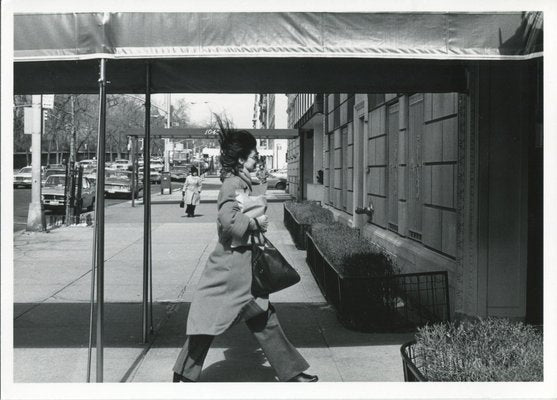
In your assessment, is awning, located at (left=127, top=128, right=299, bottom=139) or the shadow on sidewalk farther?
awning, located at (left=127, top=128, right=299, bottom=139)

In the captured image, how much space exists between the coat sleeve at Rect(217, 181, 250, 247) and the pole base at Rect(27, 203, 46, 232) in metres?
13.6

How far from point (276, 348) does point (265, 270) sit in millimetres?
590

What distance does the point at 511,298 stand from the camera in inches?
262

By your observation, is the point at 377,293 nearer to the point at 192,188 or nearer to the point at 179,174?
the point at 192,188

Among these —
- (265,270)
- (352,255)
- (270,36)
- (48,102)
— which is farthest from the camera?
(48,102)

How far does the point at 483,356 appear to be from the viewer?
3936mm

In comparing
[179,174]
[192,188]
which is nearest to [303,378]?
[192,188]

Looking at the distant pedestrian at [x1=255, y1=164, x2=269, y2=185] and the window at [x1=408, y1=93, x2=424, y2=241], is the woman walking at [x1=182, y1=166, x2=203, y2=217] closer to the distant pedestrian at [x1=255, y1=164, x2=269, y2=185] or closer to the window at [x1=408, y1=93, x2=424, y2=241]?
the distant pedestrian at [x1=255, y1=164, x2=269, y2=185]

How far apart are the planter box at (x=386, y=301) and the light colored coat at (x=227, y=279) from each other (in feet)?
7.32

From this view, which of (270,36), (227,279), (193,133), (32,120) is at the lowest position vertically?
(227,279)

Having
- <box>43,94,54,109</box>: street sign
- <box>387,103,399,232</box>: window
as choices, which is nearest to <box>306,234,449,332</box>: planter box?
<box>387,103,399,232</box>: window

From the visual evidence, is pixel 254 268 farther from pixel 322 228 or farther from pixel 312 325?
pixel 322 228

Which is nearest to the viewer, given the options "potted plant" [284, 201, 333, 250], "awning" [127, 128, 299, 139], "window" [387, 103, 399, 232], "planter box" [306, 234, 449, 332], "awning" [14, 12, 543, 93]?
"awning" [14, 12, 543, 93]

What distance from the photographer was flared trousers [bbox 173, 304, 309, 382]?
5074mm
